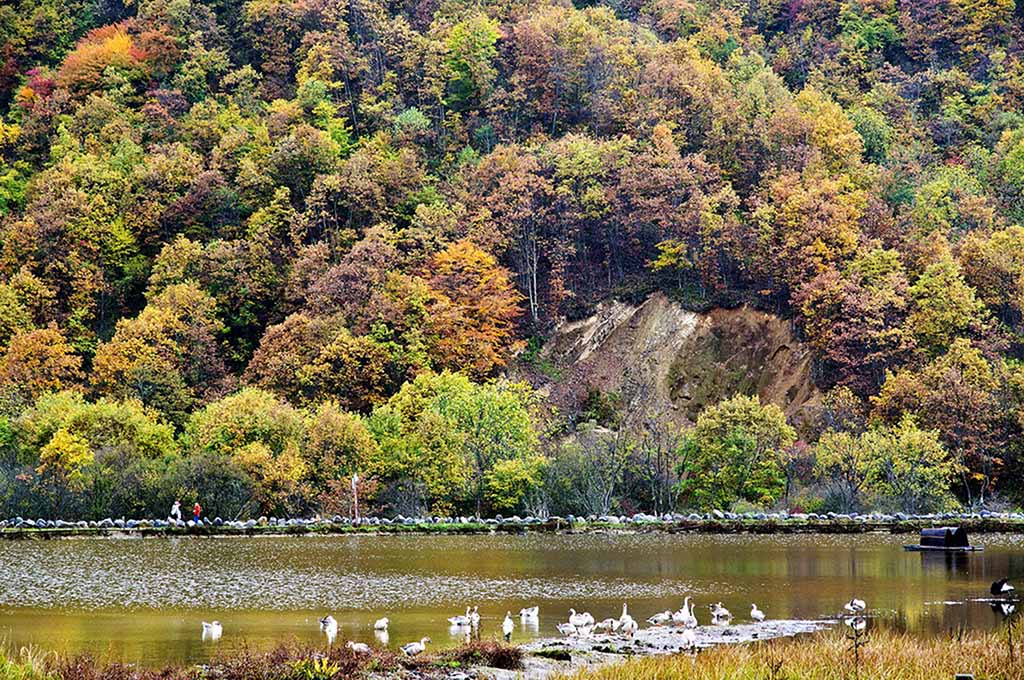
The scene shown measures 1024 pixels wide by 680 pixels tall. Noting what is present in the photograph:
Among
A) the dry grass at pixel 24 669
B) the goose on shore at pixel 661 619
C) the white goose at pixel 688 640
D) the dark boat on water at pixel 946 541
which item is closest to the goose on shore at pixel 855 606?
the goose on shore at pixel 661 619

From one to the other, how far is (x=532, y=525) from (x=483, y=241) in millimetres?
28098

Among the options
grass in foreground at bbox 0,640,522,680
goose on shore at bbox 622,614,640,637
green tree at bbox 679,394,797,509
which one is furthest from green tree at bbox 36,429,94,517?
goose on shore at bbox 622,614,640,637

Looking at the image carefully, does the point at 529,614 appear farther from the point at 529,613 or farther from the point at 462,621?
the point at 462,621

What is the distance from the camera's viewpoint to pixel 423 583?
4650 centimetres

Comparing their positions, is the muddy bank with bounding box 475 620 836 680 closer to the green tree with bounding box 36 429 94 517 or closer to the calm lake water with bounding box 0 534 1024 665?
the calm lake water with bounding box 0 534 1024 665

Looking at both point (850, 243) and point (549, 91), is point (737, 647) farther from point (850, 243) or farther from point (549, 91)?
point (549, 91)

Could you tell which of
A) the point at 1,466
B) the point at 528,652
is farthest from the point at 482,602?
the point at 1,466

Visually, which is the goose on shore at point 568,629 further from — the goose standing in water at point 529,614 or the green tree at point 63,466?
the green tree at point 63,466

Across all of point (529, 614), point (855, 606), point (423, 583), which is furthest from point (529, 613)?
point (423, 583)

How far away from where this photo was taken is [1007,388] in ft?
246

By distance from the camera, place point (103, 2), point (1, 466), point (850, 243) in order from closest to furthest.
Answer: point (1, 466) < point (850, 243) < point (103, 2)

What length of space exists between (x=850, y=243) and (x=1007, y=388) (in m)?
15.8

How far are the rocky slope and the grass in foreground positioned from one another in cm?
5585

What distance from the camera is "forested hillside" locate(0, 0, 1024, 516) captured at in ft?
245
